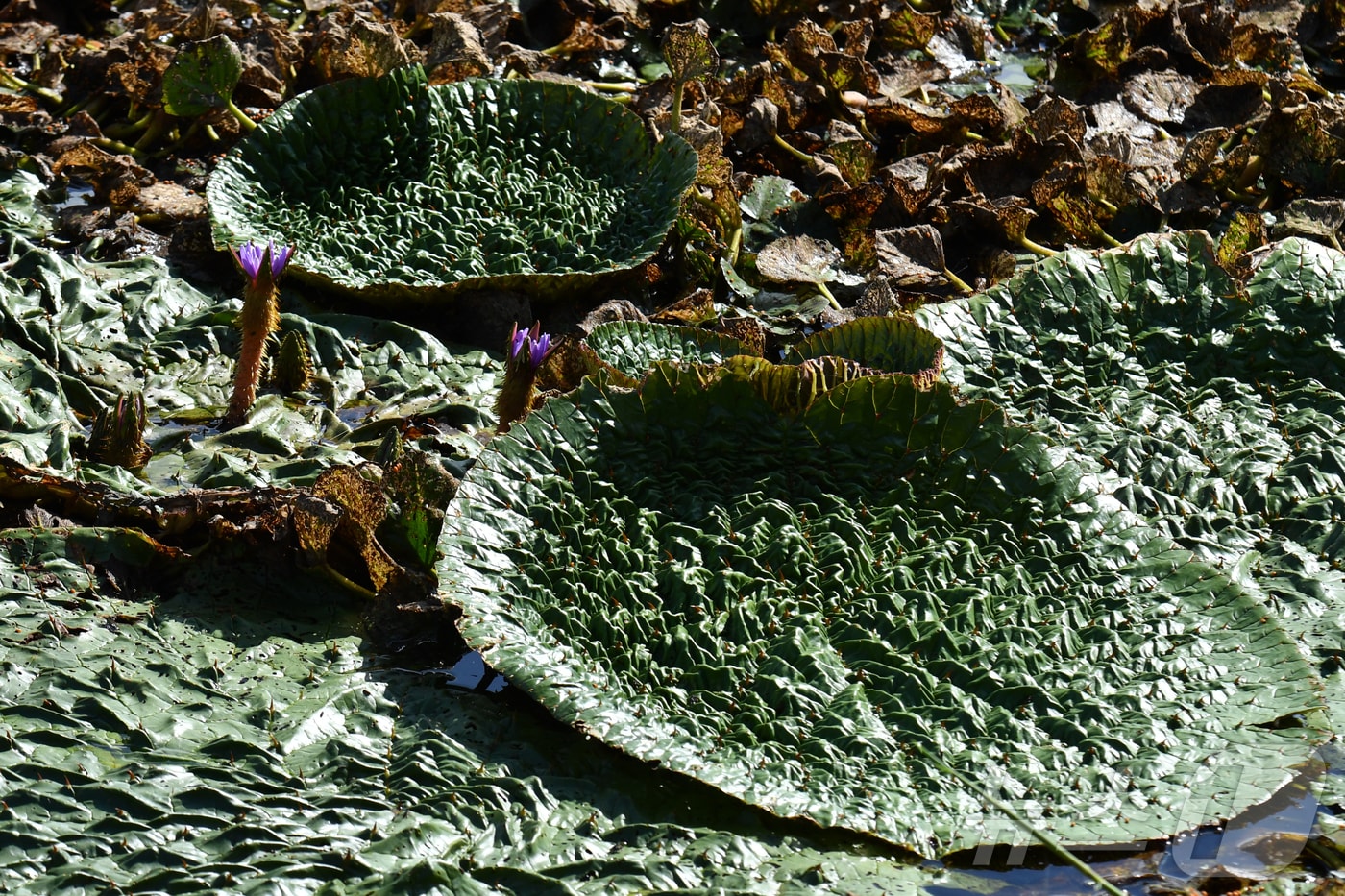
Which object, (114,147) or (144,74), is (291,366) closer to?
(114,147)

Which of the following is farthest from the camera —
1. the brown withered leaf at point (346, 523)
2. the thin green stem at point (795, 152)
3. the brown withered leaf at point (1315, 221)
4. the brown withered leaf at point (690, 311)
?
the thin green stem at point (795, 152)

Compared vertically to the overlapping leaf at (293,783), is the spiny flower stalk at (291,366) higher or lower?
higher

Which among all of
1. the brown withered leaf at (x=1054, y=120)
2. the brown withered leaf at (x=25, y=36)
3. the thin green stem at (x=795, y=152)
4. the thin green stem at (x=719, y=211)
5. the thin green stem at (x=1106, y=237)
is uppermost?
the brown withered leaf at (x=1054, y=120)

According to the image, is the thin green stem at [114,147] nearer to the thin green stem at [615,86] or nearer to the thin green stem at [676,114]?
the thin green stem at [615,86]

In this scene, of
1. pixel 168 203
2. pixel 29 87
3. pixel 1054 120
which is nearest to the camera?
pixel 168 203

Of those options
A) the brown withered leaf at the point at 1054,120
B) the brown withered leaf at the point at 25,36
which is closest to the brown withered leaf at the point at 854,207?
the brown withered leaf at the point at 1054,120

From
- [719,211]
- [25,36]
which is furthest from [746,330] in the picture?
[25,36]

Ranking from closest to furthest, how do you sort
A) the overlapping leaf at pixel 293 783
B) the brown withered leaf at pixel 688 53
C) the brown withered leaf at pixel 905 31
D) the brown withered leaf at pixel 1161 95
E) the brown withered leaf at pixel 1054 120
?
1. the overlapping leaf at pixel 293 783
2. the brown withered leaf at pixel 688 53
3. the brown withered leaf at pixel 1054 120
4. the brown withered leaf at pixel 1161 95
5. the brown withered leaf at pixel 905 31
